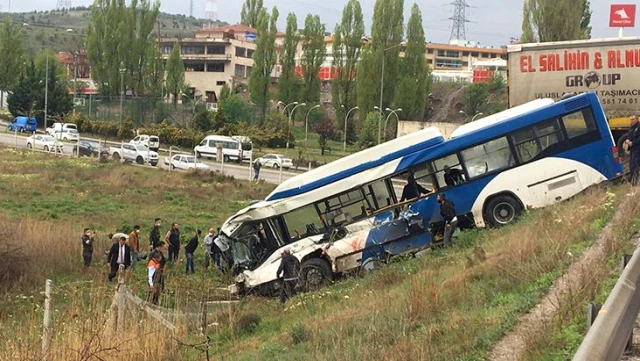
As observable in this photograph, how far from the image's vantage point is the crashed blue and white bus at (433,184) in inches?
739

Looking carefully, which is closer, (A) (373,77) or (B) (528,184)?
(B) (528,184)

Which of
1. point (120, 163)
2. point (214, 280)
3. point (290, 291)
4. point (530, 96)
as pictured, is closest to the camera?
point (290, 291)

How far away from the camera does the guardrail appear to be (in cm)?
409

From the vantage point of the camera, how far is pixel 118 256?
18.6 metres

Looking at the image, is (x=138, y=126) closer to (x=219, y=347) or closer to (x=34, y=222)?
(x=34, y=222)

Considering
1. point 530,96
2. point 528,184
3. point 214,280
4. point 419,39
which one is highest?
point 419,39

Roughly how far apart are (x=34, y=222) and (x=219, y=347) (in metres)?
12.9

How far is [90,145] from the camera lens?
56.8m

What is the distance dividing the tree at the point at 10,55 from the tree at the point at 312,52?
35317mm

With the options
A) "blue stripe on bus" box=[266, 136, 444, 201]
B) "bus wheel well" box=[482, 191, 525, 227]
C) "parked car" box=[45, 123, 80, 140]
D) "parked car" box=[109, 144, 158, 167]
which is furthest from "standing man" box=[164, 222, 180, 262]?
"parked car" box=[45, 123, 80, 140]

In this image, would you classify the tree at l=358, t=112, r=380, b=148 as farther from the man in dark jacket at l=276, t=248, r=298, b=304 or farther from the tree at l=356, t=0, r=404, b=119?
the man in dark jacket at l=276, t=248, r=298, b=304

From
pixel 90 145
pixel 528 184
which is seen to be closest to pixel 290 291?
pixel 528 184

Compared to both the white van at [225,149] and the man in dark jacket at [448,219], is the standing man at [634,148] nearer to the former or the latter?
the man in dark jacket at [448,219]

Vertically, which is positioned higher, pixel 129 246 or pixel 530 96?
pixel 530 96
